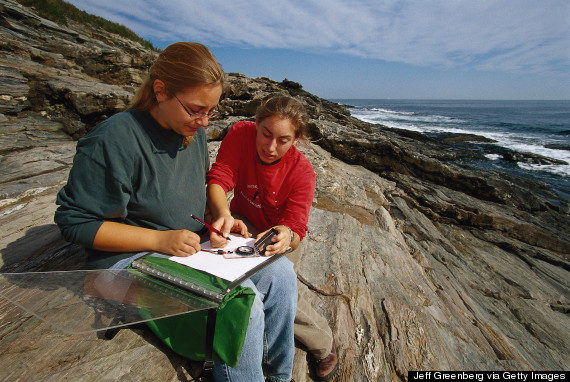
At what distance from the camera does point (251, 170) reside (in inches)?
102

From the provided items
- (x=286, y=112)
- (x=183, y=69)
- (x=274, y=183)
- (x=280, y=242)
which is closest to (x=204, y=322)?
(x=280, y=242)

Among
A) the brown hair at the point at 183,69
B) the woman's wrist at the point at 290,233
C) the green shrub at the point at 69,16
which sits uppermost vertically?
the green shrub at the point at 69,16

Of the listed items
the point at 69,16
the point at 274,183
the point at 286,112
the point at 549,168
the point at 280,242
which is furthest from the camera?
the point at 549,168

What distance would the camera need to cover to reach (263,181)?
8.32 feet

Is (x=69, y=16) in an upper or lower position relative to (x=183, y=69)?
upper

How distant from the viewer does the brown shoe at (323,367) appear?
83.3 inches

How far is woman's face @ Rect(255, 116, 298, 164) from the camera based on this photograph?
2.33m

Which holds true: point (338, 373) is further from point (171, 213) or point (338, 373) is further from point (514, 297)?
point (514, 297)

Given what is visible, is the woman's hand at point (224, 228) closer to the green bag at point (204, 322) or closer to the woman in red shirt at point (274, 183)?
the woman in red shirt at point (274, 183)

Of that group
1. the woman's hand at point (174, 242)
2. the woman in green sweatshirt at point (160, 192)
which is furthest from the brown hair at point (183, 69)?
the woman's hand at point (174, 242)

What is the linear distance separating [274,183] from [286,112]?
2.12ft

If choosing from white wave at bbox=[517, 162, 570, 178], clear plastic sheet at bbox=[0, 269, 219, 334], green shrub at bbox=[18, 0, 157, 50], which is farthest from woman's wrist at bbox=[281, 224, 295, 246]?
white wave at bbox=[517, 162, 570, 178]

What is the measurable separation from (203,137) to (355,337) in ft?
7.64

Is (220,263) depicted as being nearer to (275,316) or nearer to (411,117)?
(275,316)
